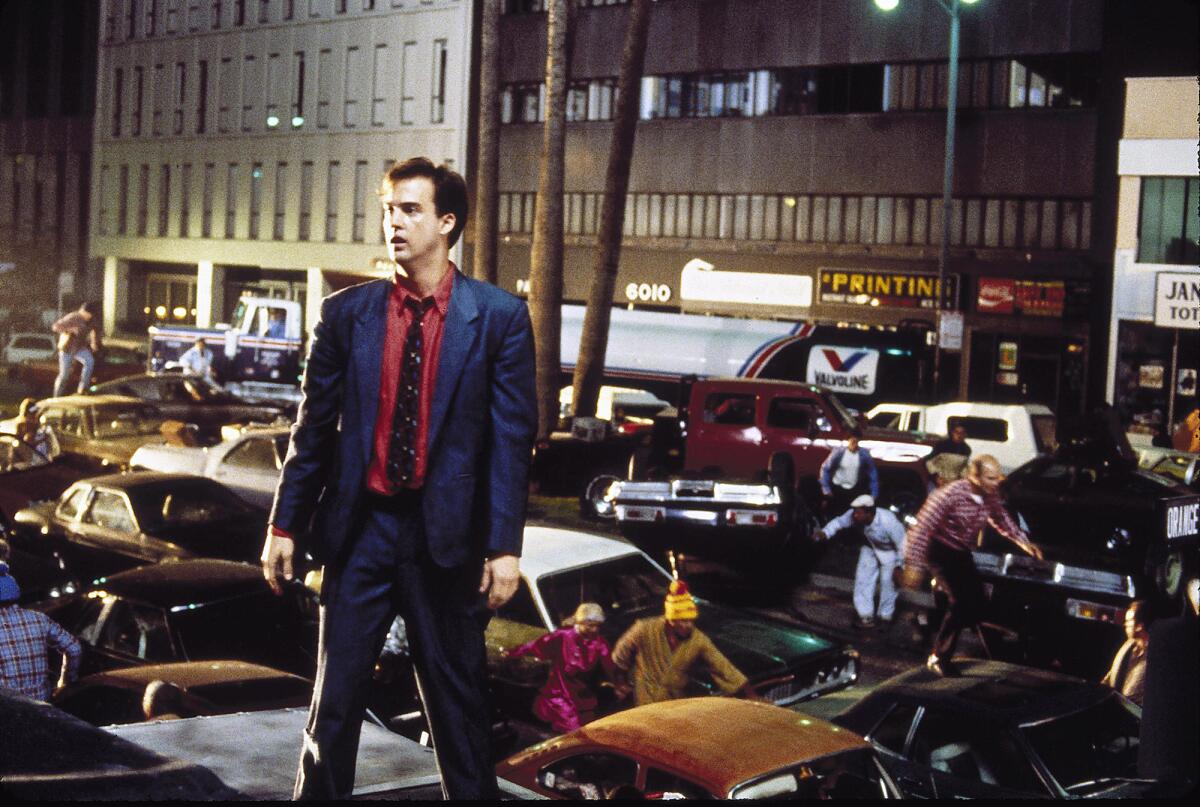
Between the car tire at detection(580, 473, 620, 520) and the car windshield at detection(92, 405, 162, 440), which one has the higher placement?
the car windshield at detection(92, 405, 162, 440)

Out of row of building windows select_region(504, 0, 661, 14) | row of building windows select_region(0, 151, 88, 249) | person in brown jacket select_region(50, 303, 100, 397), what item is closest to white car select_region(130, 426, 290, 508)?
person in brown jacket select_region(50, 303, 100, 397)

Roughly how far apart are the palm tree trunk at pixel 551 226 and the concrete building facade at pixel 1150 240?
591 inches

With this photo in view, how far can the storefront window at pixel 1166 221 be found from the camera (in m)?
32.8

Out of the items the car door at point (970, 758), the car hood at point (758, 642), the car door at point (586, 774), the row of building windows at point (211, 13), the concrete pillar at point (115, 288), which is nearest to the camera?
the car door at point (586, 774)

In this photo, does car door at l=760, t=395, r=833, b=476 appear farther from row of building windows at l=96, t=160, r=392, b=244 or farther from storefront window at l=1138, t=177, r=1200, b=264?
row of building windows at l=96, t=160, r=392, b=244

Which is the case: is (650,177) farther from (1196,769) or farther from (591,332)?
(1196,769)

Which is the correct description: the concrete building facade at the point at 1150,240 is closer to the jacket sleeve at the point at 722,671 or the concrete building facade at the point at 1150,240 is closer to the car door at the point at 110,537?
the car door at the point at 110,537

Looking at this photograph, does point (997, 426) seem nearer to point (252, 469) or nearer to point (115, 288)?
point (252, 469)

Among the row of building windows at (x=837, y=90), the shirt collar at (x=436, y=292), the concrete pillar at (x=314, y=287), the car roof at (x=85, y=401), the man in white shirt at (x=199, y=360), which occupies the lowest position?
the car roof at (x=85, y=401)

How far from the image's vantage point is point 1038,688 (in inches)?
316

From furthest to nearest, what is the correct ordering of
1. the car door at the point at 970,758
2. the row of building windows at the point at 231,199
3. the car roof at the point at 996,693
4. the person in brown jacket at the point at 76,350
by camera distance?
the row of building windows at the point at 231,199 < the person in brown jacket at the point at 76,350 < the car roof at the point at 996,693 < the car door at the point at 970,758

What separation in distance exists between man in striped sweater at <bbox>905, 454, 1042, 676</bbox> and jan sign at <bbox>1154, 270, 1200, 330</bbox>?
3889 millimetres

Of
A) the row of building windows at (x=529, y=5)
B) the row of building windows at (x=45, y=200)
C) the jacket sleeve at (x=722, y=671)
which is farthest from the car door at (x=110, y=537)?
the row of building windows at (x=45, y=200)

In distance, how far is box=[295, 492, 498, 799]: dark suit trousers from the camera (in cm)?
367
